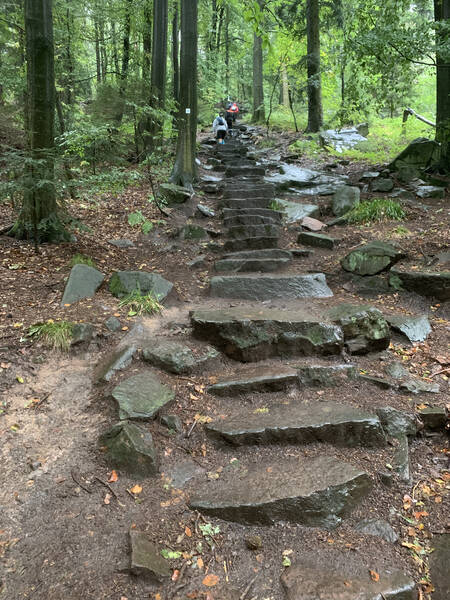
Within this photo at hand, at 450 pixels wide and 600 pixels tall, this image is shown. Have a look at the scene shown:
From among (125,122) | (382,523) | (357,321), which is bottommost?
(382,523)

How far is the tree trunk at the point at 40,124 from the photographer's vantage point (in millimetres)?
5871

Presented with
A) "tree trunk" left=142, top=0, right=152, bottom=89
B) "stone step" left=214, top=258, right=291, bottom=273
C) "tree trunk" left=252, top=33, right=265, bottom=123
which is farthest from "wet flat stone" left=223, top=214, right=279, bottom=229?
"tree trunk" left=252, top=33, right=265, bottom=123

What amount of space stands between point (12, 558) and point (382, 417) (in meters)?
2.87

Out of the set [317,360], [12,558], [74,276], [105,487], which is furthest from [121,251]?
[12,558]

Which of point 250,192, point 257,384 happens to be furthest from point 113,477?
point 250,192

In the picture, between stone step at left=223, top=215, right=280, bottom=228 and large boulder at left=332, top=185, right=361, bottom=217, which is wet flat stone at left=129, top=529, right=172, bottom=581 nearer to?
stone step at left=223, top=215, right=280, bottom=228

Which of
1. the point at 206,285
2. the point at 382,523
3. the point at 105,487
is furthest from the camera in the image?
the point at 206,285

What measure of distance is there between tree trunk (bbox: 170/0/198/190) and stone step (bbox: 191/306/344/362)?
6.49 metres

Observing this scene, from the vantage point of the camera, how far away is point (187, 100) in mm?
9867

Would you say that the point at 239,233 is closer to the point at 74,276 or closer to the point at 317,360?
the point at 74,276

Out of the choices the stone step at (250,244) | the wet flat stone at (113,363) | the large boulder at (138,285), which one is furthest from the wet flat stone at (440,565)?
the stone step at (250,244)

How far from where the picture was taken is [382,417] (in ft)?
11.2

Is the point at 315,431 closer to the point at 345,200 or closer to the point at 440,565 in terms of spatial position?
the point at 440,565

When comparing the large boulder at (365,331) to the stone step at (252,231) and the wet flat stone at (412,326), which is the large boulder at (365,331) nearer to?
the wet flat stone at (412,326)
